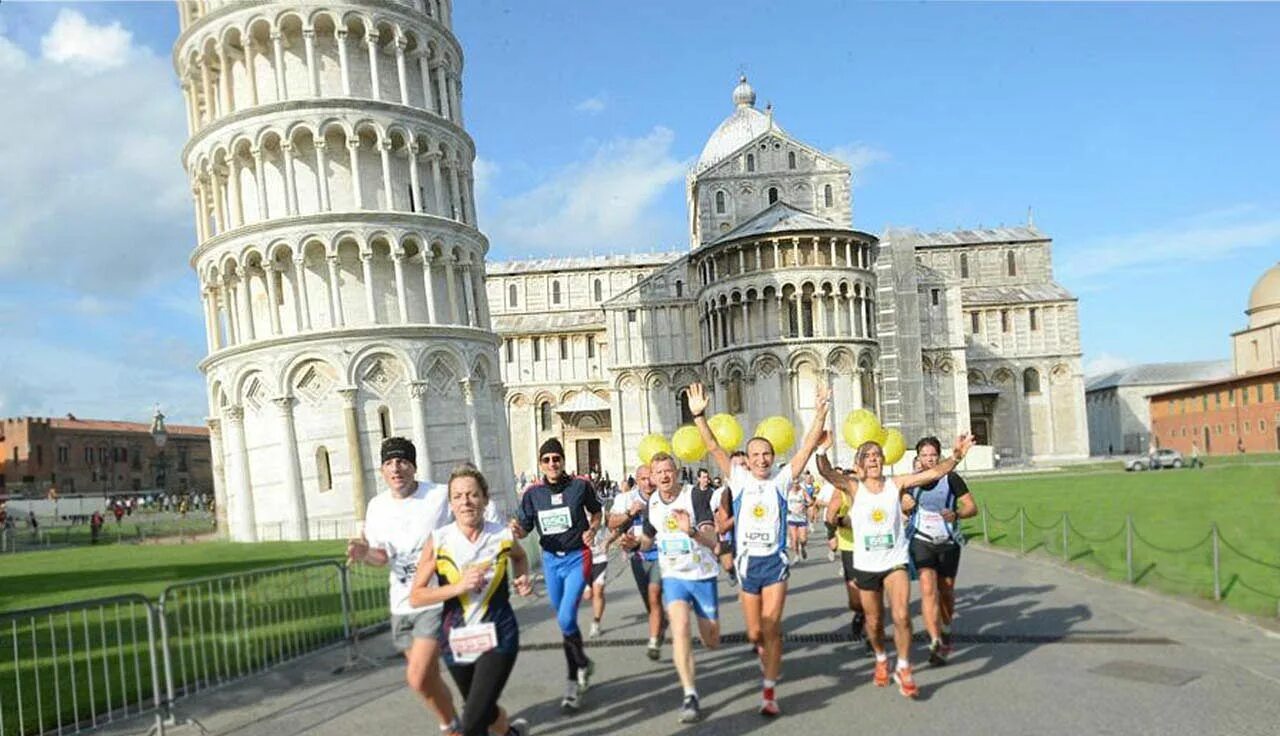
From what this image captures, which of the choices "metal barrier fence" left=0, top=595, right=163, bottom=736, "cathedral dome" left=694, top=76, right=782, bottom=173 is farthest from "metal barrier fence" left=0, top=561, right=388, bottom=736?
"cathedral dome" left=694, top=76, right=782, bottom=173

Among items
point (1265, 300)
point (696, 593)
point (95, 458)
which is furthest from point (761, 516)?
point (95, 458)

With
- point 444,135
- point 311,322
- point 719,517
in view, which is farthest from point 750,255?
point 719,517

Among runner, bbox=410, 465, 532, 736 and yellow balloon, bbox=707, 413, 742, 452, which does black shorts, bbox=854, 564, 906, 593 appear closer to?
runner, bbox=410, 465, 532, 736

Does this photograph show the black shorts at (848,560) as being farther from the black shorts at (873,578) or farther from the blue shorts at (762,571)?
the blue shorts at (762,571)

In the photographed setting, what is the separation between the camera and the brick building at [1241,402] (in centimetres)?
5556

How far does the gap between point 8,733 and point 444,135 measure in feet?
93.0

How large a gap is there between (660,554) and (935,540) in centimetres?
302

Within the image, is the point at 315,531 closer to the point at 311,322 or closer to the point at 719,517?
the point at 311,322

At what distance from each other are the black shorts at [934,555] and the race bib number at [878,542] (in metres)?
1.32

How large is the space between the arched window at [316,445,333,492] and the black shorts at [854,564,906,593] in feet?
85.4

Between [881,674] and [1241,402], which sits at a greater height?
[881,674]

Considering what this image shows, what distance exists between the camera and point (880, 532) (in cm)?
748

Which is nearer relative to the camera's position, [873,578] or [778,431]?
[873,578]

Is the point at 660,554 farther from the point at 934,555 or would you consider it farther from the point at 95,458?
the point at 95,458
